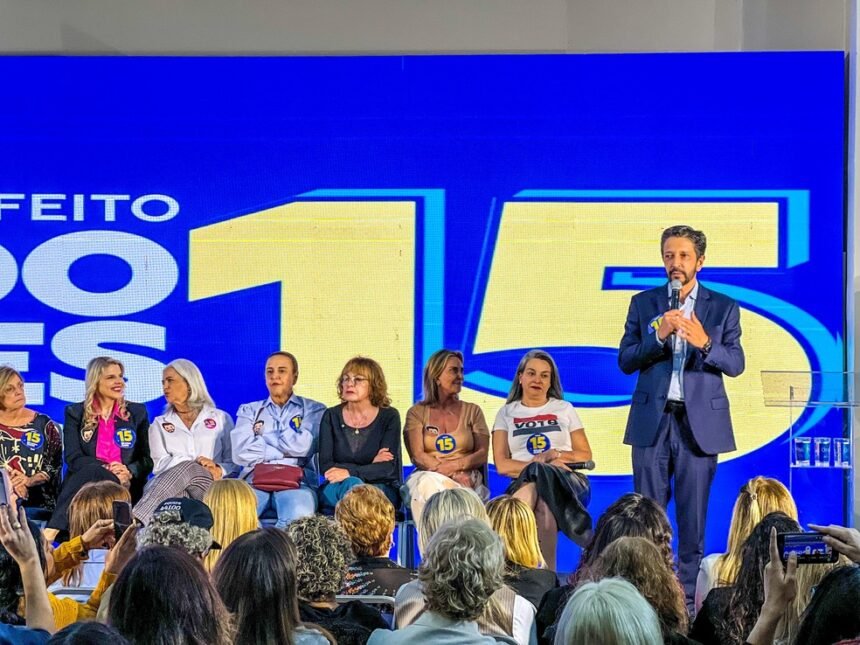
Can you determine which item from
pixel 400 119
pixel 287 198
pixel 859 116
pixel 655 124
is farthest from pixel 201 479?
pixel 859 116

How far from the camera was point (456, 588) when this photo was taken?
274 cm

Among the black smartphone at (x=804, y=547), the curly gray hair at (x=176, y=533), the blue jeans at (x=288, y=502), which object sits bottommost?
the blue jeans at (x=288, y=502)

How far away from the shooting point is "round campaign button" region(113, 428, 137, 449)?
632cm

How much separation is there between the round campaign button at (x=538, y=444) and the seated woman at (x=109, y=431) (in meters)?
1.85

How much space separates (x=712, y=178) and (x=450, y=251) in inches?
58.1

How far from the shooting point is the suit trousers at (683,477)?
249 inches

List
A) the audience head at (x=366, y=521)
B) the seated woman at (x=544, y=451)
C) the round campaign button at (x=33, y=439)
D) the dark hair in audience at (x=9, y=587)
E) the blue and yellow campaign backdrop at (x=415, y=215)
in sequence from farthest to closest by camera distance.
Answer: the blue and yellow campaign backdrop at (x=415, y=215) < the round campaign button at (x=33, y=439) < the seated woman at (x=544, y=451) < the audience head at (x=366, y=521) < the dark hair in audience at (x=9, y=587)

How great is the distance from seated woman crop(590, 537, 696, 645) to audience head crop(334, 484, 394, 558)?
3.88 ft

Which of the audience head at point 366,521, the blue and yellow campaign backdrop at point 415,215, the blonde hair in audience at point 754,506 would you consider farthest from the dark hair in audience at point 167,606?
the blue and yellow campaign backdrop at point 415,215

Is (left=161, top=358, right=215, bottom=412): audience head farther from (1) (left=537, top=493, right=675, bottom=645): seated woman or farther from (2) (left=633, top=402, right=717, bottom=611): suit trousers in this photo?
(1) (left=537, top=493, right=675, bottom=645): seated woman

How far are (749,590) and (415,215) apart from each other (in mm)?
4320

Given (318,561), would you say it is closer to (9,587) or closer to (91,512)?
(9,587)

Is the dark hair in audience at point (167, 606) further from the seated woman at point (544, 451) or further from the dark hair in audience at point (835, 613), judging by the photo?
the seated woman at point (544, 451)

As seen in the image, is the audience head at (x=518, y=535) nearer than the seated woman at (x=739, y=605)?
No
